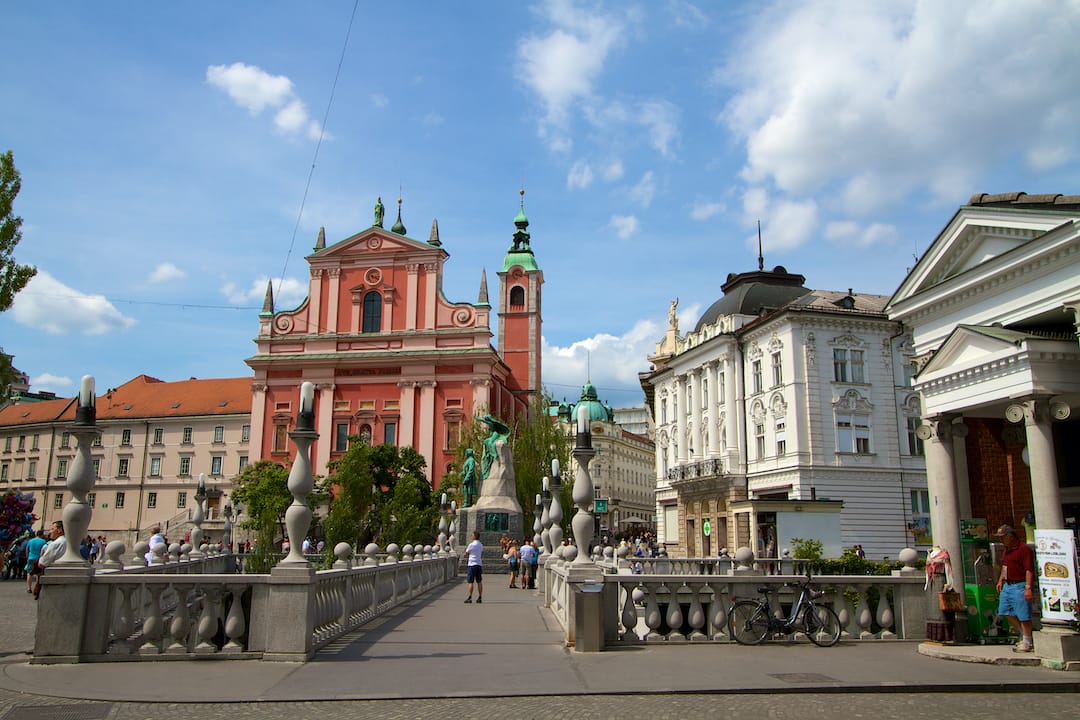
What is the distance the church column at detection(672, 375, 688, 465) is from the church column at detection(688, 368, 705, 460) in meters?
0.77

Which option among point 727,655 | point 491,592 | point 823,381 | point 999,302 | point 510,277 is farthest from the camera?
point 510,277

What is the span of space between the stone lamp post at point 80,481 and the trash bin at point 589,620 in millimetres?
6282

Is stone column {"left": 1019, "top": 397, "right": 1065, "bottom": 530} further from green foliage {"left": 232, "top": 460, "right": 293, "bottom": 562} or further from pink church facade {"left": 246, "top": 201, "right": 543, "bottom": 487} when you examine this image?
pink church facade {"left": 246, "top": 201, "right": 543, "bottom": 487}

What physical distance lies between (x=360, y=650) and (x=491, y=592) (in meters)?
12.9

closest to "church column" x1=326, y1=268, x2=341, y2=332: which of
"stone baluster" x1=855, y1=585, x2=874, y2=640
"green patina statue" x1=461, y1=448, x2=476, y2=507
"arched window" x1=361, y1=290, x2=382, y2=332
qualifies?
"arched window" x1=361, y1=290, x2=382, y2=332

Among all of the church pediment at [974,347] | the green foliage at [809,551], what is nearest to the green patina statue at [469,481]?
the green foliage at [809,551]

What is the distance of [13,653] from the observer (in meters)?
11.3

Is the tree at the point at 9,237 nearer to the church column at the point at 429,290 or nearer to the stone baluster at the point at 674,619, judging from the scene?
the stone baluster at the point at 674,619

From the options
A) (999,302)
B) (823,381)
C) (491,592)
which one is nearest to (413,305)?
(823,381)

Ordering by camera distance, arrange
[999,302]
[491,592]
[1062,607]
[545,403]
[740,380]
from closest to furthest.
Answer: [1062,607] < [999,302] < [491,592] < [740,380] < [545,403]

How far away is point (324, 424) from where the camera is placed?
205 feet

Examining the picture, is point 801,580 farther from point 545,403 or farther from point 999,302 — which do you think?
point 545,403

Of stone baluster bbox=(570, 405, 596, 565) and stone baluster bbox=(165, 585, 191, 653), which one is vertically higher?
stone baluster bbox=(570, 405, 596, 565)

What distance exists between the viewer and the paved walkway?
8570 millimetres
